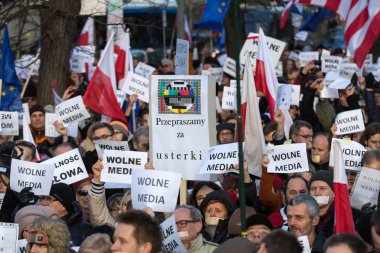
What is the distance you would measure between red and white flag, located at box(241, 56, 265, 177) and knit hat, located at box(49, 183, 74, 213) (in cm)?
168

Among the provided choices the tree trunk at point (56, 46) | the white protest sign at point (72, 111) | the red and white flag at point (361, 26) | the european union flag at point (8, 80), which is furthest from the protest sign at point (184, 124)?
the tree trunk at point (56, 46)

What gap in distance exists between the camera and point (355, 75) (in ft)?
54.4

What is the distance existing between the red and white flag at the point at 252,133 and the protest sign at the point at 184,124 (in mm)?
613

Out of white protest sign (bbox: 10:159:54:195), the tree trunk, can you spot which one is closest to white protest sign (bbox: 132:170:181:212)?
white protest sign (bbox: 10:159:54:195)

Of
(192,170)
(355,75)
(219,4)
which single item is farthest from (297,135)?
(219,4)

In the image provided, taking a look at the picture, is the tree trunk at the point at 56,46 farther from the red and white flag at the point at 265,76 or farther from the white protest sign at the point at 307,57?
the white protest sign at the point at 307,57

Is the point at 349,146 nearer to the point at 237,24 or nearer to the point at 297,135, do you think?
the point at 297,135

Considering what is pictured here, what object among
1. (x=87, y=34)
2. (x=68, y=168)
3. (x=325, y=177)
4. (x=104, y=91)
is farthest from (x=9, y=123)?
(x=87, y=34)

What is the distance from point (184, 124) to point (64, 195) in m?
1.17

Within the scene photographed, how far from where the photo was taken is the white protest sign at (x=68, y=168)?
1070cm

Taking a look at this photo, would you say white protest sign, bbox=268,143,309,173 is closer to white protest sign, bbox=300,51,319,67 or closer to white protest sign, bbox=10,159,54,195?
white protest sign, bbox=10,159,54,195

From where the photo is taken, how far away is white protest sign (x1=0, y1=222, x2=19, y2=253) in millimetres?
8367

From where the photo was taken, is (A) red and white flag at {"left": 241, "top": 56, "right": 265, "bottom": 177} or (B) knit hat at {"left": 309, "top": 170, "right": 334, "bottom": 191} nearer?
(B) knit hat at {"left": 309, "top": 170, "right": 334, "bottom": 191}

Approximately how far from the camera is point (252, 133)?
10.7m
